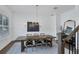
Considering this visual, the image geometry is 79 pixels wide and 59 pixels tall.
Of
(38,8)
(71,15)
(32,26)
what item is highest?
(38,8)

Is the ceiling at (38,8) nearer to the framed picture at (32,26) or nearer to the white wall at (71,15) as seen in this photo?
the white wall at (71,15)

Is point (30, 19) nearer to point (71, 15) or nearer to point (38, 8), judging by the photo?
point (38, 8)

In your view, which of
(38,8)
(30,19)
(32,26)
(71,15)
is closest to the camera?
(38,8)

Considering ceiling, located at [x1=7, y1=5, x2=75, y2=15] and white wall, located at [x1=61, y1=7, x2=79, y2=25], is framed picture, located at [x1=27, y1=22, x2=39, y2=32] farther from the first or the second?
white wall, located at [x1=61, y1=7, x2=79, y2=25]

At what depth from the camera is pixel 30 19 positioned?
21.9ft

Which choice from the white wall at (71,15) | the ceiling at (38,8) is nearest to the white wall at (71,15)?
the white wall at (71,15)

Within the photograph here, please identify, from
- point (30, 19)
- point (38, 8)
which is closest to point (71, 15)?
point (38, 8)

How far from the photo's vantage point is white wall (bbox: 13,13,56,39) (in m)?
6.55

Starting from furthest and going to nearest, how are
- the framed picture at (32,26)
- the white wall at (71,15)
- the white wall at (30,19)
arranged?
the framed picture at (32,26), the white wall at (30,19), the white wall at (71,15)

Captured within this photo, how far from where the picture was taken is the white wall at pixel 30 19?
21.5 feet
